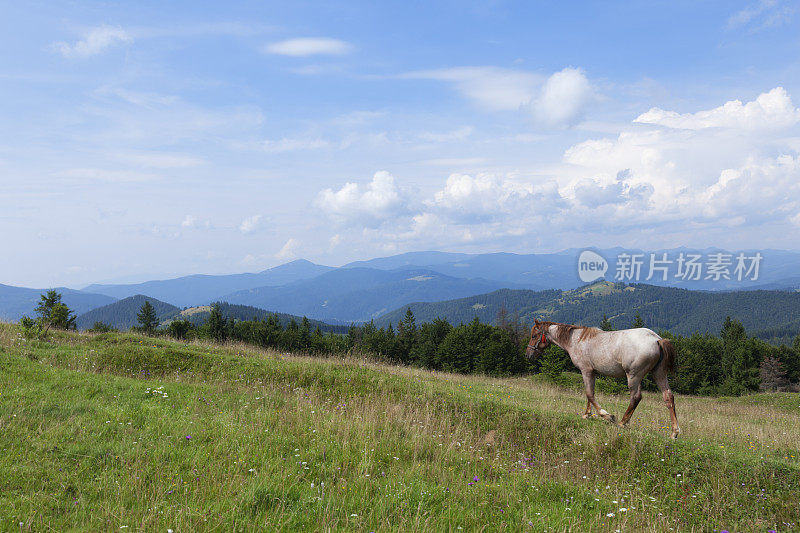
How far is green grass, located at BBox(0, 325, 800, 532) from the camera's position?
4.83 metres

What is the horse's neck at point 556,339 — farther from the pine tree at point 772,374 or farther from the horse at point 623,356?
the pine tree at point 772,374

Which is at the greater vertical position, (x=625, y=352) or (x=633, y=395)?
(x=625, y=352)

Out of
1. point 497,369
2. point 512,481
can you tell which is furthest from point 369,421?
point 497,369

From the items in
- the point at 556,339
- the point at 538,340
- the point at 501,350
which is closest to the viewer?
the point at 556,339

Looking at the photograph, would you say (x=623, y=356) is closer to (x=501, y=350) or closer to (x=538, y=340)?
(x=538, y=340)

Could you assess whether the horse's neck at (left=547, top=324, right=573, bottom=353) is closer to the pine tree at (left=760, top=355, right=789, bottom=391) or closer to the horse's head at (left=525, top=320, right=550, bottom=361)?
the horse's head at (left=525, top=320, right=550, bottom=361)

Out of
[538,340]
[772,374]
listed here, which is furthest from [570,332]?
[772,374]

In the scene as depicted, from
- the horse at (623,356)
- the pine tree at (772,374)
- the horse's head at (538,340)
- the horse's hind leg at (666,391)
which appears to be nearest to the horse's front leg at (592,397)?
the horse at (623,356)

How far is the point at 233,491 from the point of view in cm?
509

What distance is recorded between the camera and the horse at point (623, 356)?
9.28 meters

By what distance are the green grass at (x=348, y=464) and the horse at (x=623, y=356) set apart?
0.83 metres

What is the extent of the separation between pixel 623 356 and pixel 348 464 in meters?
7.02

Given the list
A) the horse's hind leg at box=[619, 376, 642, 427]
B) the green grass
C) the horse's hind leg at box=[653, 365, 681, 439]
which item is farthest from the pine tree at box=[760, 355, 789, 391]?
the horse's hind leg at box=[619, 376, 642, 427]

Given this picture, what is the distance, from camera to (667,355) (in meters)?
9.30
